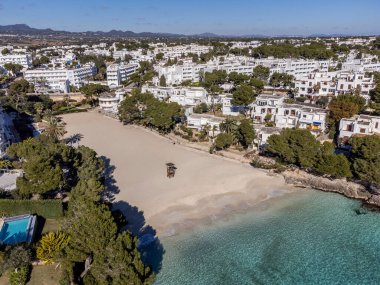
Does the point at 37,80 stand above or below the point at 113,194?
above

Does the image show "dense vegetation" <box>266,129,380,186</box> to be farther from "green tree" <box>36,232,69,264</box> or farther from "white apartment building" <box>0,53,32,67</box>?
"white apartment building" <box>0,53,32,67</box>

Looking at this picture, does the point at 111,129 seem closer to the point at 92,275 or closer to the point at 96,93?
the point at 96,93

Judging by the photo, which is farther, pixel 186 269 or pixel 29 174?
pixel 29 174

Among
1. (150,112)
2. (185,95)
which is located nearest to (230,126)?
(150,112)

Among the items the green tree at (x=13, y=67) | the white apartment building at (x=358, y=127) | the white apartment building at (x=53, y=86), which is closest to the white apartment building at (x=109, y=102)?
the white apartment building at (x=53, y=86)

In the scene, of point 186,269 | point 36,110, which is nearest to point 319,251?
point 186,269

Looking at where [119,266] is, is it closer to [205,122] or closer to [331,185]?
[331,185]
